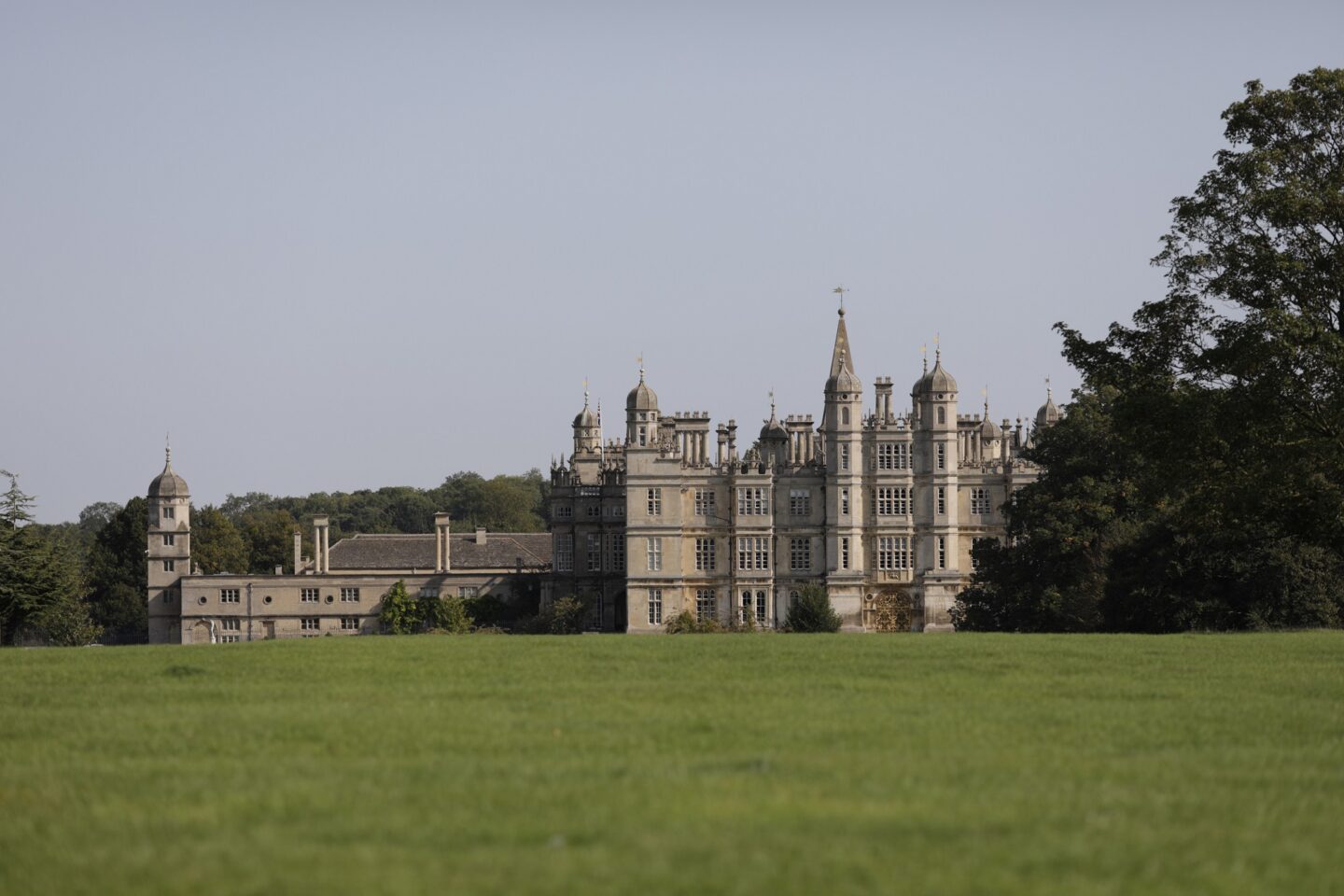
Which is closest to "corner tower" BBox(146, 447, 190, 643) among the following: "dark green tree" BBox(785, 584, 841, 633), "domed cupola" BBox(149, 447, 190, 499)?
"domed cupola" BBox(149, 447, 190, 499)

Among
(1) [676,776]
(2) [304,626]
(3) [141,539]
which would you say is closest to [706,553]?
(2) [304,626]

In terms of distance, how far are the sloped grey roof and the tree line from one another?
651 centimetres

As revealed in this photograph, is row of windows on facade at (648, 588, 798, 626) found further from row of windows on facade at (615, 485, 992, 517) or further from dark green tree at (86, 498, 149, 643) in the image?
dark green tree at (86, 498, 149, 643)

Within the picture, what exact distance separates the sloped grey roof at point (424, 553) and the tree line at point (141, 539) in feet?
21.4

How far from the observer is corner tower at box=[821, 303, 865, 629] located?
81.5m

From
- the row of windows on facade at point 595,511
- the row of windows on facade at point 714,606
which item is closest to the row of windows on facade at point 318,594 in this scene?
the row of windows on facade at point 595,511

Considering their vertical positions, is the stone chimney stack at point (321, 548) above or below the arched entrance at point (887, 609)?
above

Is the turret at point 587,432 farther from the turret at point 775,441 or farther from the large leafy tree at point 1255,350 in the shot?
the large leafy tree at point 1255,350

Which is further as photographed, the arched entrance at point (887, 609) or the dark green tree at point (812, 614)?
the arched entrance at point (887, 609)

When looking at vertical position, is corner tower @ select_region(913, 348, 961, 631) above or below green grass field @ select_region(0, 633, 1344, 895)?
above

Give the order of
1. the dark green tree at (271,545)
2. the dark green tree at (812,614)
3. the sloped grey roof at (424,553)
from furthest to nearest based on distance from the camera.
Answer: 1. the dark green tree at (271,545)
2. the sloped grey roof at (424,553)
3. the dark green tree at (812,614)

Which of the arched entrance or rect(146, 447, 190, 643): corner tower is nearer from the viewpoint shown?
the arched entrance

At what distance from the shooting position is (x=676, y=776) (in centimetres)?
1277

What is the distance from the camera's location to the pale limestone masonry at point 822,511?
268 feet
